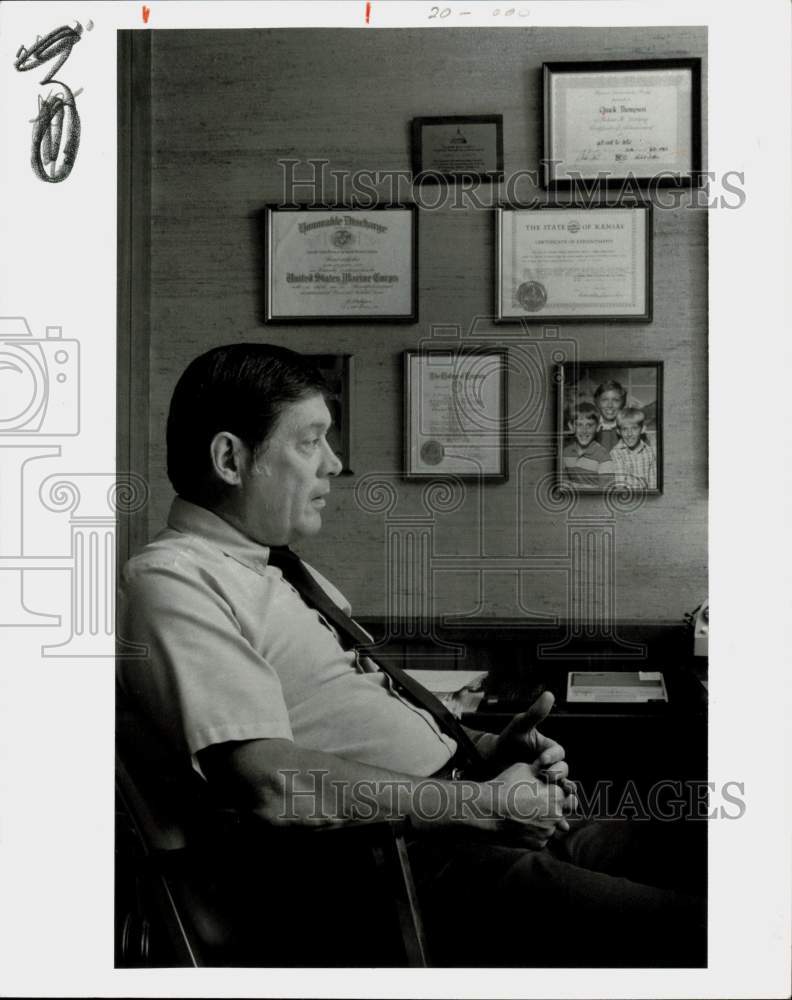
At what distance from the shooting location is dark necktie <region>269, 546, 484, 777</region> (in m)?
1.79

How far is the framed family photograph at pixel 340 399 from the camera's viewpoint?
183 centimetres

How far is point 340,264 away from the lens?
6.05 feet

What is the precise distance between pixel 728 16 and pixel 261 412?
46.6 inches

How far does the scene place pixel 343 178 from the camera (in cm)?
185

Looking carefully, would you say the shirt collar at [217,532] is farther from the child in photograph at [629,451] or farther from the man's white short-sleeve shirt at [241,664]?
the child in photograph at [629,451]

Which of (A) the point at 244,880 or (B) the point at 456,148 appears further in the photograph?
(B) the point at 456,148

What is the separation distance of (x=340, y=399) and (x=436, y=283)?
0.94 ft

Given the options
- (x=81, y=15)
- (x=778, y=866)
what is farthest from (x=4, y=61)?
(x=778, y=866)

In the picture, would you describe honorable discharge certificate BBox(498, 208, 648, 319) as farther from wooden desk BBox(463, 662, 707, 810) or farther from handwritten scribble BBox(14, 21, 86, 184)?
handwritten scribble BBox(14, 21, 86, 184)

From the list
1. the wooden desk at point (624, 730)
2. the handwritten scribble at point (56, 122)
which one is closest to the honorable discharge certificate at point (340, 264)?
the handwritten scribble at point (56, 122)

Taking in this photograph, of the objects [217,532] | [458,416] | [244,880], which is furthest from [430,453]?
[244,880]

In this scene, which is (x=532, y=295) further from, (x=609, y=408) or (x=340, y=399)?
(x=340, y=399)

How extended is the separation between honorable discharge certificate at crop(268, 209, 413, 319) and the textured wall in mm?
32

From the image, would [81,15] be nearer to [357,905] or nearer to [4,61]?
[4,61]
